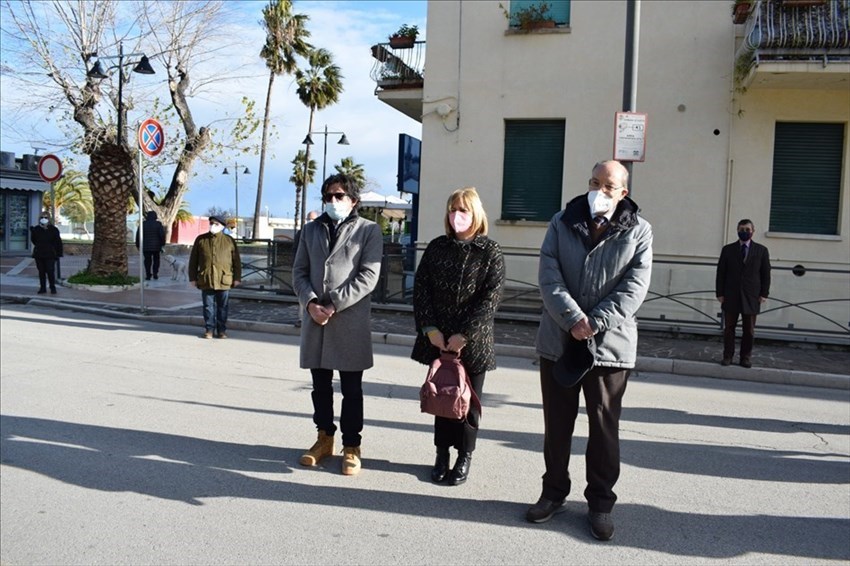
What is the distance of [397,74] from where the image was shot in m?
15.6

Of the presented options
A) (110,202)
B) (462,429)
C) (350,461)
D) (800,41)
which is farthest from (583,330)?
(110,202)

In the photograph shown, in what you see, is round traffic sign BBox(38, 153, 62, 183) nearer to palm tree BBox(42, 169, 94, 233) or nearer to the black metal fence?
the black metal fence

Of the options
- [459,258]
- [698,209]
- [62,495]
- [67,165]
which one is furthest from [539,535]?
[67,165]

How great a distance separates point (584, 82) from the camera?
13.8 metres

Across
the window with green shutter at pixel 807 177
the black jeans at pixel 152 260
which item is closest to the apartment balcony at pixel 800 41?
the window with green shutter at pixel 807 177

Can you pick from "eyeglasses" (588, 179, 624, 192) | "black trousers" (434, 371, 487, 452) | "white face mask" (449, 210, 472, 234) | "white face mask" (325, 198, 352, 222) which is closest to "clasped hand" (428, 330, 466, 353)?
"black trousers" (434, 371, 487, 452)

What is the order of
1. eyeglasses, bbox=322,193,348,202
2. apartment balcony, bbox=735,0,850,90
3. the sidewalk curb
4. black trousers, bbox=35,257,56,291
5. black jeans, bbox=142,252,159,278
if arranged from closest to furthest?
eyeglasses, bbox=322,193,348,202 < the sidewalk curb < apartment balcony, bbox=735,0,850,90 < black trousers, bbox=35,257,56,291 < black jeans, bbox=142,252,159,278

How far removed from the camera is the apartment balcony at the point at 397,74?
1547cm

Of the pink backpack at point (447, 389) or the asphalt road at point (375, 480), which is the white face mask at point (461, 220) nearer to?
the pink backpack at point (447, 389)

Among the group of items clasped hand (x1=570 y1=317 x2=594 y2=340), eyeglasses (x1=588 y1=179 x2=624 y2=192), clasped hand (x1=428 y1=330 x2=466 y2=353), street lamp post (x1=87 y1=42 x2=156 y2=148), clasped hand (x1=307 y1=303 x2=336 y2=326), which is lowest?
clasped hand (x1=428 y1=330 x2=466 y2=353)

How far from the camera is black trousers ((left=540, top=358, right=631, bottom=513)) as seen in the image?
3.89 metres

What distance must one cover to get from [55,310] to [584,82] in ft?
36.5

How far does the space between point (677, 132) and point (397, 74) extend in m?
6.08

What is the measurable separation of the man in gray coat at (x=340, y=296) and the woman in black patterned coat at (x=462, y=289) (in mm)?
475
